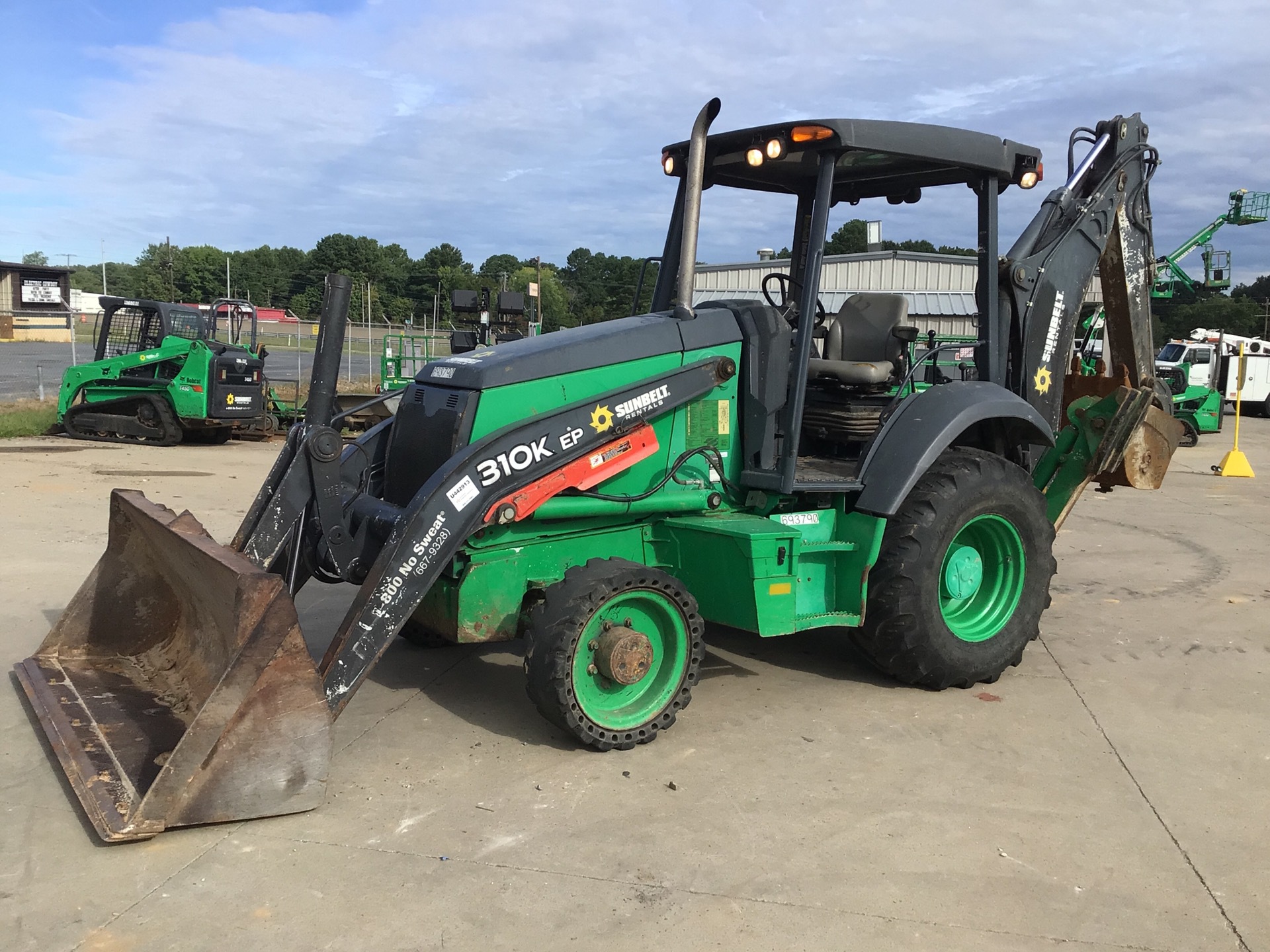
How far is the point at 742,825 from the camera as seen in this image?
3.86 m

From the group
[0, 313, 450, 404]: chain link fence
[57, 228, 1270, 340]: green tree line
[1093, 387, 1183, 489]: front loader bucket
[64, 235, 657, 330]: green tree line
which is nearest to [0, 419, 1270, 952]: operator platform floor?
[1093, 387, 1183, 489]: front loader bucket

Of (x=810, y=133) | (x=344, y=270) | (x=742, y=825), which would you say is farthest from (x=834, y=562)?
(x=344, y=270)

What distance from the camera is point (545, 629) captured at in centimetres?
421

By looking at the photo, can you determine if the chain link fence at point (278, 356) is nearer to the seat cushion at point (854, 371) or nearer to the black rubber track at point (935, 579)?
the seat cushion at point (854, 371)

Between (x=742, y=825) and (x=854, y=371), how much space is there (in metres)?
2.58

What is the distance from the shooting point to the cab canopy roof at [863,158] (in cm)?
483

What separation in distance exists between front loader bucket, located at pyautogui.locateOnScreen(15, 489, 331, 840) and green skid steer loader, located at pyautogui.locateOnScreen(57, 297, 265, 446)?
1064cm

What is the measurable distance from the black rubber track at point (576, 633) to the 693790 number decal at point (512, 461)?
1.60ft

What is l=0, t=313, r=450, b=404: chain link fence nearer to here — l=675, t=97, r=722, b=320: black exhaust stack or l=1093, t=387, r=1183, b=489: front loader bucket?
l=675, t=97, r=722, b=320: black exhaust stack

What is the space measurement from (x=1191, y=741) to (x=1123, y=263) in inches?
121

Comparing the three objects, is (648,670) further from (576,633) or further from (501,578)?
(501,578)

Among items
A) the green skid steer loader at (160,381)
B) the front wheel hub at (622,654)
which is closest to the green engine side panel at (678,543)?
the front wheel hub at (622,654)

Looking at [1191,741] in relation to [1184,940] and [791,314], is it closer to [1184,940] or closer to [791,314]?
[1184,940]

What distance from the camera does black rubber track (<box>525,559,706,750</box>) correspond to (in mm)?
4188
